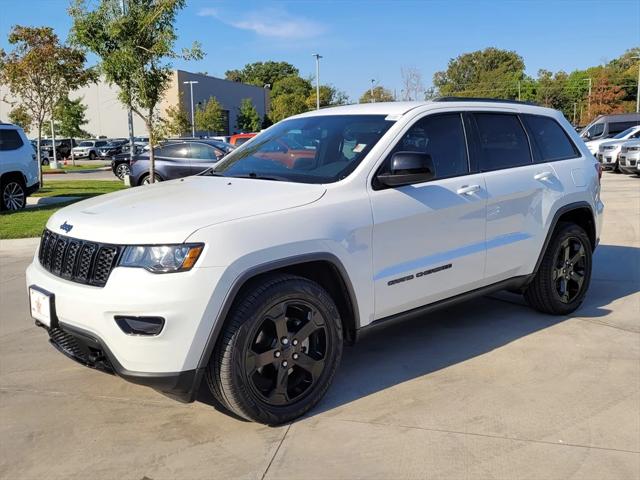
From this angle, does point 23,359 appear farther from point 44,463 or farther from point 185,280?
point 185,280

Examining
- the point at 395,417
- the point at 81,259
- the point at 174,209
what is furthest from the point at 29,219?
the point at 395,417

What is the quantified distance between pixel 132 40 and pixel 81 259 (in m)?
11.9

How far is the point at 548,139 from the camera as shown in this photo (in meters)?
5.20

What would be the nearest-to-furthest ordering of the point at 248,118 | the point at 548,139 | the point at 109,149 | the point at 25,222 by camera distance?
the point at 548,139, the point at 25,222, the point at 109,149, the point at 248,118

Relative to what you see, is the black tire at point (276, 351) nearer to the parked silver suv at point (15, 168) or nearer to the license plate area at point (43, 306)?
the license plate area at point (43, 306)

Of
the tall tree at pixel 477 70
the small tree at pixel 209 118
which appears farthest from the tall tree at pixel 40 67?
the tall tree at pixel 477 70

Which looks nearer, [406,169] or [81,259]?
[81,259]

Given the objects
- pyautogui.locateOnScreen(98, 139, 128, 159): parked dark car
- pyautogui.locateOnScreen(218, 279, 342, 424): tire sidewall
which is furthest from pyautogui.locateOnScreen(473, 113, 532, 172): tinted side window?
pyautogui.locateOnScreen(98, 139, 128, 159): parked dark car

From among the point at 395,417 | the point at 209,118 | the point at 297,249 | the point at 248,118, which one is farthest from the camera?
the point at 248,118

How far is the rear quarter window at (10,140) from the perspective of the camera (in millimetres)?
12891

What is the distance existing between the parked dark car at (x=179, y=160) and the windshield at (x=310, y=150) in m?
12.4

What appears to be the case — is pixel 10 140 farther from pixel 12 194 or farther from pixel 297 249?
pixel 297 249

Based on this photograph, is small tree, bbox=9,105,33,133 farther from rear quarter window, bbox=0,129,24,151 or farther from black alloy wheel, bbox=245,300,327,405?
black alloy wheel, bbox=245,300,327,405

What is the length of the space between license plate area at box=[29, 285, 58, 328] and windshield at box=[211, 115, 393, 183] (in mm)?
1461
